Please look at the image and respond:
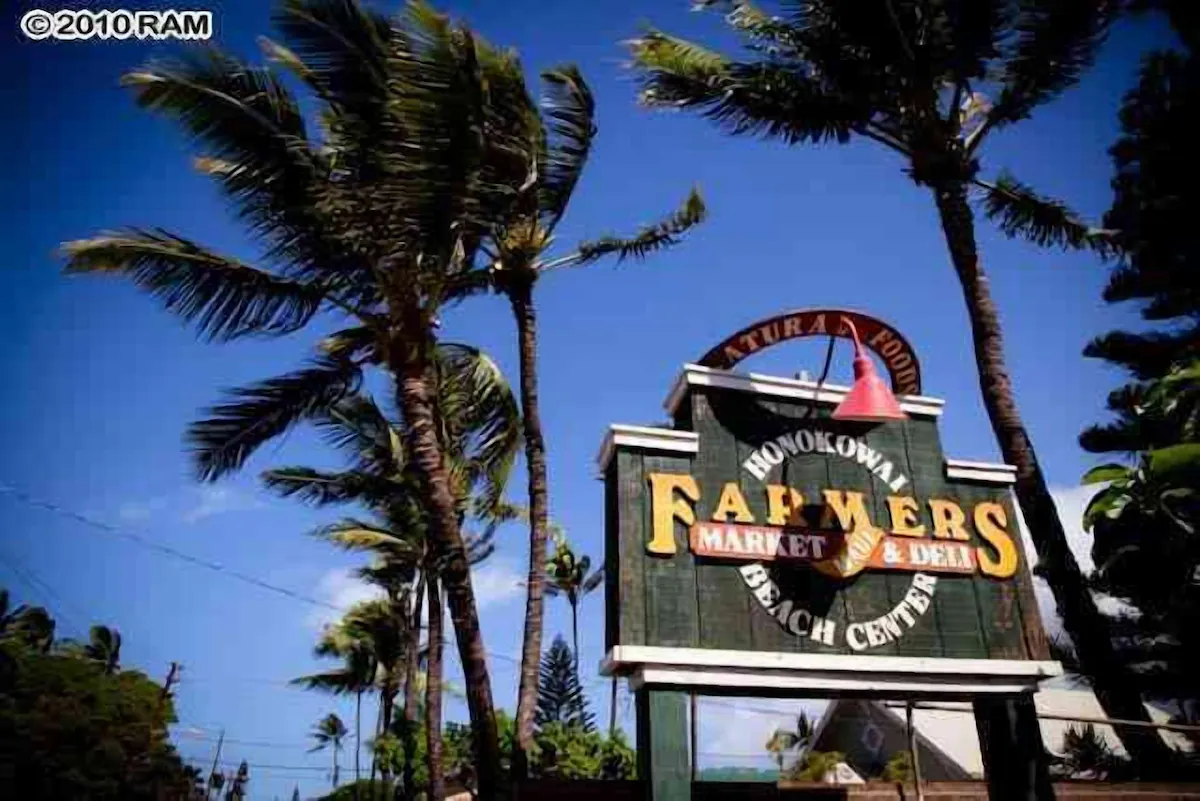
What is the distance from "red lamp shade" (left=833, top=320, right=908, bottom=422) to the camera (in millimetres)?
7336

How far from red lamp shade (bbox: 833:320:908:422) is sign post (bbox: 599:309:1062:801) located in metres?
0.34

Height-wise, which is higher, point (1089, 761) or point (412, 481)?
point (412, 481)

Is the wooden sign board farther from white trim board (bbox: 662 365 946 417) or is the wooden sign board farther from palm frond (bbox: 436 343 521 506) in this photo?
palm frond (bbox: 436 343 521 506)

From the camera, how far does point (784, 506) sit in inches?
291

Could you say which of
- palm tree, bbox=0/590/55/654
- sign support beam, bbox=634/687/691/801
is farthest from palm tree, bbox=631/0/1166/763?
palm tree, bbox=0/590/55/654

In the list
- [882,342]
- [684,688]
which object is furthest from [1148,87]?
[684,688]

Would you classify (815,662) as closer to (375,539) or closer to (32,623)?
(375,539)

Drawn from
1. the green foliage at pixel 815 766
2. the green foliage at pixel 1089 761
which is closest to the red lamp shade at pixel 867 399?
the green foliage at pixel 1089 761

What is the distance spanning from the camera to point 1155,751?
9820 mm

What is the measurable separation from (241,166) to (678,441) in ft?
18.1

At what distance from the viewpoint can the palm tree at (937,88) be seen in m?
11.6

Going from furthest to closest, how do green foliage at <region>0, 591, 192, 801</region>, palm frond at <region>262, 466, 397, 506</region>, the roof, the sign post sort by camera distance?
green foliage at <region>0, 591, 192, 801</region>
the roof
palm frond at <region>262, 466, 397, 506</region>
the sign post

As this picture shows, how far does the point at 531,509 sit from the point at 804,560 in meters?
4.25

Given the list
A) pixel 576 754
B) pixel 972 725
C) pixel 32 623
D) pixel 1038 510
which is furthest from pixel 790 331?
pixel 32 623
